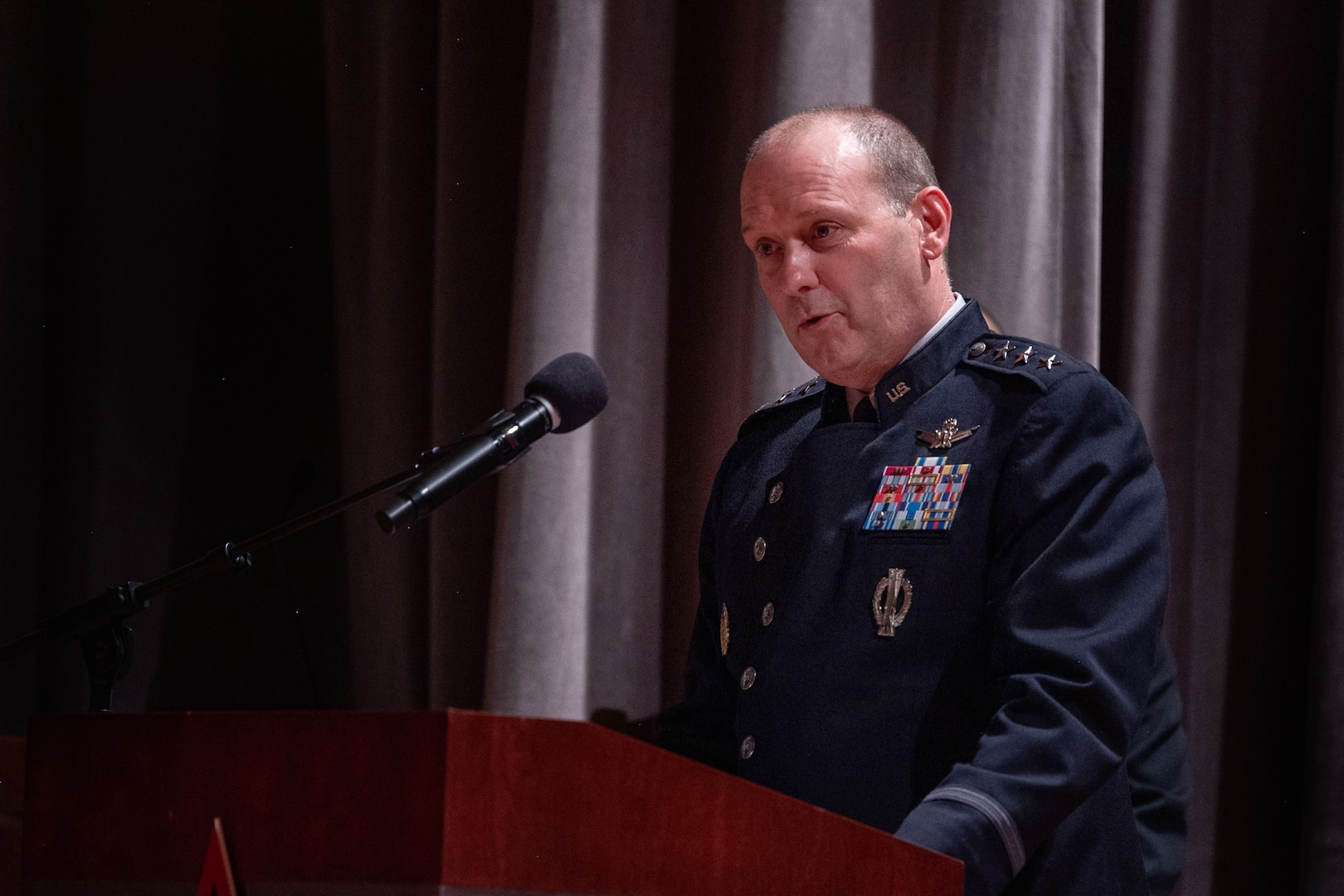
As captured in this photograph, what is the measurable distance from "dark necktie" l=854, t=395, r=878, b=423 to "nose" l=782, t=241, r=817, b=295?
148 mm

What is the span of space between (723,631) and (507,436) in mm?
376

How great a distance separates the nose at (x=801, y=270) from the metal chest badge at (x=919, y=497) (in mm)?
223

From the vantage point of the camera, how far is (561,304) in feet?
6.73

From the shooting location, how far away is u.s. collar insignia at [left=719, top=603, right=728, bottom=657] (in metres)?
1.53

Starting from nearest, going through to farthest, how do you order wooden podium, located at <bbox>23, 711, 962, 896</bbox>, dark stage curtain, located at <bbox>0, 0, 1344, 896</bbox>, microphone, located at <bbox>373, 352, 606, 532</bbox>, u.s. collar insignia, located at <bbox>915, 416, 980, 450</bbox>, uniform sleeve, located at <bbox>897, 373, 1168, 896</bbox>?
wooden podium, located at <bbox>23, 711, 962, 896</bbox>
uniform sleeve, located at <bbox>897, 373, 1168, 896</bbox>
microphone, located at <bbox>373, 352, 606, 532</bbox>
u.s. collar insignia, located at <bbox>915, 416, 980, 450</bbox>
dark stage curtain, located at <bbox>0, 0, 1344, 896</bbox>

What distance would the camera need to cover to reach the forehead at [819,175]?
144 centimetres

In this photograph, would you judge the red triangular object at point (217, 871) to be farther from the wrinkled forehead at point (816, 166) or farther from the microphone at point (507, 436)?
the wrinkled forehead at point (816, 166)

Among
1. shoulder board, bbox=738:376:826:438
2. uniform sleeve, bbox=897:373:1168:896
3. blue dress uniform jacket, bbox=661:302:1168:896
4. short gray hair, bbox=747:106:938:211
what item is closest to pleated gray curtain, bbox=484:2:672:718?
shoulder board, bbox=738:376:826:438

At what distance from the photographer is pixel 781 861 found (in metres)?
0.75

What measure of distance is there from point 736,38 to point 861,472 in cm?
94

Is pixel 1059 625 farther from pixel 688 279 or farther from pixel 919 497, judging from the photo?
pixel 688 279

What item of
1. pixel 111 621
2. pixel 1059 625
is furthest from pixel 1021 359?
pixel 111 621

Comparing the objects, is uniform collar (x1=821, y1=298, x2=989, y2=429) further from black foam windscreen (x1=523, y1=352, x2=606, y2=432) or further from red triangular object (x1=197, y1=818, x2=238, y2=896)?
red triangular object (x1=197, y1=818, x2=238, y2=896)

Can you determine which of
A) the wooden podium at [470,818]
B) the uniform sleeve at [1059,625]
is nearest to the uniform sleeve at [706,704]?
the uniform sleeve at [1059,625]
